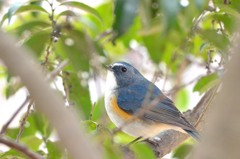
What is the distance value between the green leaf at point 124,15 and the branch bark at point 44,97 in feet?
1.67

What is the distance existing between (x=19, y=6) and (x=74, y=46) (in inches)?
22.2

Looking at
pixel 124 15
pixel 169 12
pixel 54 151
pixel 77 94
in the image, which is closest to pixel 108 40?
pixel 77 94

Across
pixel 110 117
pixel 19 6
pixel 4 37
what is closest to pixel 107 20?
pixel 110 117

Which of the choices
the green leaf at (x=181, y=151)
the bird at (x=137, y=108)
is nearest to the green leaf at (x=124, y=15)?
the green leaf at (x=181, y=151)

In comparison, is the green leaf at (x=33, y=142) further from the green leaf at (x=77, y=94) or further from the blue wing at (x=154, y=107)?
the blue wing at (x=154, y=107)

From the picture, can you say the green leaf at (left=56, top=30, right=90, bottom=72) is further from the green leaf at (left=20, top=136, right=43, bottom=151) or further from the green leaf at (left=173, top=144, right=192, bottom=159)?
the green leaf at (left=173, top=144, right=192, bottom=159)

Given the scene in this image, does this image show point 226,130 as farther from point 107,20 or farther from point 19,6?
point 107,20

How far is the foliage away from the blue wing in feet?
0.81

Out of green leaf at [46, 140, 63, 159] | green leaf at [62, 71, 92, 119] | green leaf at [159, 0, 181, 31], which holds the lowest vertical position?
green leaf at [159, 0, 181, 31]

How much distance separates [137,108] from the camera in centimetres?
429

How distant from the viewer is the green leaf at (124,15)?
1532 mm

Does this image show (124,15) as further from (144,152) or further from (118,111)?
(118,111)

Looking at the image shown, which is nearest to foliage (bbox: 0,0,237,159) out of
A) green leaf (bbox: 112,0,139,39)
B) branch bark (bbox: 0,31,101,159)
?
green leaf (bbox: 112,0,139,39)

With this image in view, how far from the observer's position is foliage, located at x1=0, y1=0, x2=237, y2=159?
5.38ft
